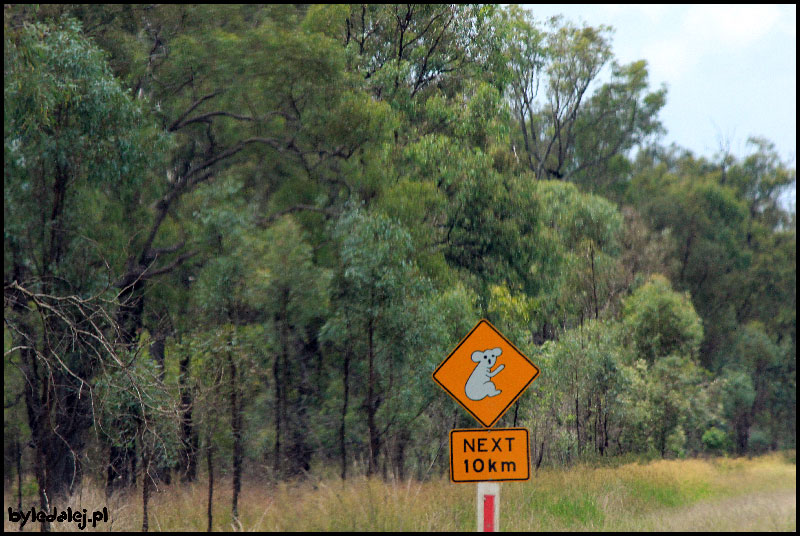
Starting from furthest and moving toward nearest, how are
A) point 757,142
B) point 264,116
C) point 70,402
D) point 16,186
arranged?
point 757,142 < point 264,116 < point 70,402 < point 16,186

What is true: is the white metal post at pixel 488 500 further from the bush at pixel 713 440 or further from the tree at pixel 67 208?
the bush at pixel 713 440

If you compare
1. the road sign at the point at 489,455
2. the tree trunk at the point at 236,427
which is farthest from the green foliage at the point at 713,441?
the road sign at the point at 489,455

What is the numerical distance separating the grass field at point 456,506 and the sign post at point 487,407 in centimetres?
241

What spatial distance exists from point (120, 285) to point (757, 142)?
149ft

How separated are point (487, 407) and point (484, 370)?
1.21 ft

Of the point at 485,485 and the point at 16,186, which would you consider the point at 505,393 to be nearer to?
the point at 485,485

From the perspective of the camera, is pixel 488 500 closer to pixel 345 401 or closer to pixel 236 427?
pixel 236 427

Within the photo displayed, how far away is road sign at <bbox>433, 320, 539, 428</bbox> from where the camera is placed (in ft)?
26.4

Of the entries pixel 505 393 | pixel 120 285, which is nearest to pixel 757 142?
pixel 120 285

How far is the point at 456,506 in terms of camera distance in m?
11.4

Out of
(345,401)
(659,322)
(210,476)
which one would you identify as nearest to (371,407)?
(345,401)

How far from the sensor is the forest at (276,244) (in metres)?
14.1

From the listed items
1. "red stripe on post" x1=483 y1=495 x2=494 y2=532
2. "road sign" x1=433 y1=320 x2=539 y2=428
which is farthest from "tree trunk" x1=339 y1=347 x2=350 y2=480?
"red stripe on post" x1=483 y1=495 x2=494 y2=532

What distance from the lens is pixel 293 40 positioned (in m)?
A: 17.2
